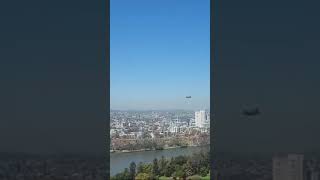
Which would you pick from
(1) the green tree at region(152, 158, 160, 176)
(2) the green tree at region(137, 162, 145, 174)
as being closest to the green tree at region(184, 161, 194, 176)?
(1) the green tree at region(152, 158, 160, 176)

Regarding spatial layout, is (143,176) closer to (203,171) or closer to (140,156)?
(140,156)
